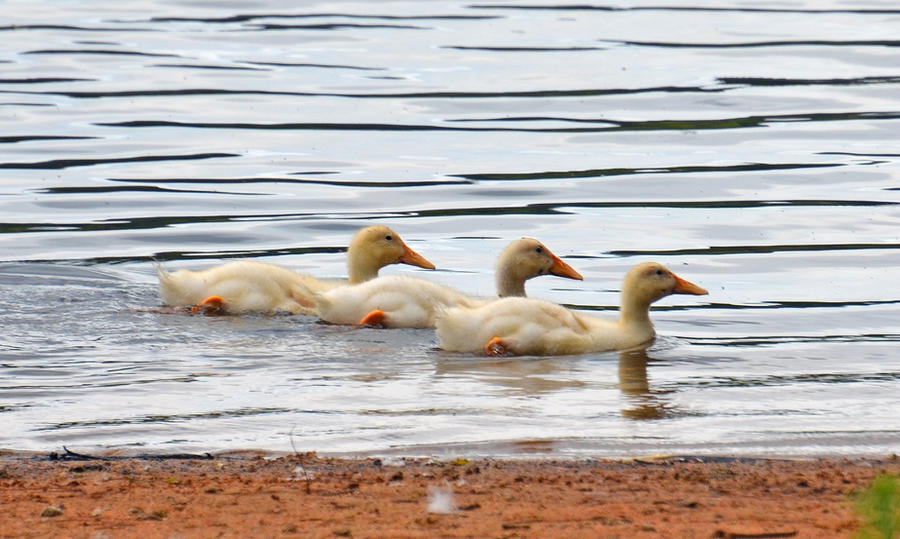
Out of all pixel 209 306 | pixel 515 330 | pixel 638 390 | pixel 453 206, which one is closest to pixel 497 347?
pixel 515 330

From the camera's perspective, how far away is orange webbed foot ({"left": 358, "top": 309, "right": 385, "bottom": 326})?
10141 millimetres

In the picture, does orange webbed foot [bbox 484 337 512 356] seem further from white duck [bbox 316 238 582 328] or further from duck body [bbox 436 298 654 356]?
white duck [bbox 316 238 582 328]

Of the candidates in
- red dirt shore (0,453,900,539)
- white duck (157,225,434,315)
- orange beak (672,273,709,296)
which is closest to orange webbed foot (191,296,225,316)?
white duck (157,225,434,315)

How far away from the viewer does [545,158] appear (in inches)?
641

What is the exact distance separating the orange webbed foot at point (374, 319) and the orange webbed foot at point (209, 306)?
989 mm

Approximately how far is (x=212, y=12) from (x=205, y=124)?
8550 mm

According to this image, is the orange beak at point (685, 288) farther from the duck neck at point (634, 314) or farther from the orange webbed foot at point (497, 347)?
the orange webbed foot at point (497, 347)

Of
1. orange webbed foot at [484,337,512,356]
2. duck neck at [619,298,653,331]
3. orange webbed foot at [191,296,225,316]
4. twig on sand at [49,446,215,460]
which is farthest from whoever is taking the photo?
orange webbed foot at [191,296,225,316]

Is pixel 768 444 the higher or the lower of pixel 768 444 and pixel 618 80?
the lower

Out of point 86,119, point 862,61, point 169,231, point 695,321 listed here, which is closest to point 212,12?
point 86,119

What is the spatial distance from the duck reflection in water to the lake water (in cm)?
3

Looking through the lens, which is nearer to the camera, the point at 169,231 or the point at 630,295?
the point at 630,295

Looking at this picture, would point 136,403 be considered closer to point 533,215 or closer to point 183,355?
point 183,355

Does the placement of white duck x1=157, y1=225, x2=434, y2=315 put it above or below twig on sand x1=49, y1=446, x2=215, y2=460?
above
